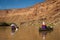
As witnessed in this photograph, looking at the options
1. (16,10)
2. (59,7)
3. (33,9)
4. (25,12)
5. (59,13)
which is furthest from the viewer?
(16,10)

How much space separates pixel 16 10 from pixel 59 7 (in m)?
42.1

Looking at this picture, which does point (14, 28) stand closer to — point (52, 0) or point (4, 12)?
point (52, 0)

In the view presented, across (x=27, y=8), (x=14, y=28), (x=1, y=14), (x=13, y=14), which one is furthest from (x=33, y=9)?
(x=14, y=28)

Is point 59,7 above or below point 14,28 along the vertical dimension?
above

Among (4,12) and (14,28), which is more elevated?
(4,12)

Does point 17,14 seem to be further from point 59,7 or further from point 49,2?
point 59,7

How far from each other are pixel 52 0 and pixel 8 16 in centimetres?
2923

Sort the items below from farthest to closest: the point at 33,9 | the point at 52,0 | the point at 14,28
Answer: the point at 33,9 → the point at 52,0 → the point at 14,28

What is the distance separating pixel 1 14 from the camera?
10200 cm

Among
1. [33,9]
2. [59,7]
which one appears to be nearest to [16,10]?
[33,9]

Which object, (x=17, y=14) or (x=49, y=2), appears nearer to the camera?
(x=49, y=2)

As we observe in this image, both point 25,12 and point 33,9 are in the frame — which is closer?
point 33,9

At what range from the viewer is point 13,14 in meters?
95.1

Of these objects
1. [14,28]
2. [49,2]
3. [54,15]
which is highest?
[49,2]
